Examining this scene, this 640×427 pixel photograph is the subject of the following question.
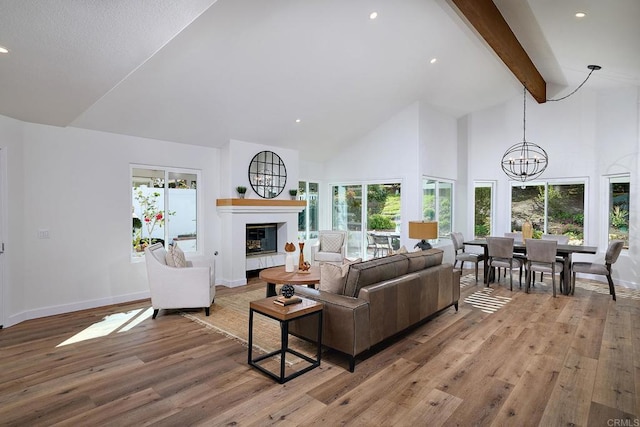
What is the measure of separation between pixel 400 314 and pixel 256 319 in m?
1.83

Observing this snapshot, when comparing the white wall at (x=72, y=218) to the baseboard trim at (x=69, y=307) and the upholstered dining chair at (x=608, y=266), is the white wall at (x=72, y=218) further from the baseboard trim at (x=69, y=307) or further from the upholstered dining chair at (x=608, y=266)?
the upholstered dining chair at (x=608, y=266)

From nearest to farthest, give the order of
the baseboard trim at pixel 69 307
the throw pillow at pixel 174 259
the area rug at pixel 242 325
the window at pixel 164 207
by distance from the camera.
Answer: the area rug at pixel 242 325, the baseboard trim at pixel 69 307, the throw pillow at pixel 174 259, the window at pixel 164 207

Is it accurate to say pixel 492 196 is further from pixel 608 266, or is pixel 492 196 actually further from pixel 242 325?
pixel 242 325

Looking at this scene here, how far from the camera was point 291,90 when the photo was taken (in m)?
5.41

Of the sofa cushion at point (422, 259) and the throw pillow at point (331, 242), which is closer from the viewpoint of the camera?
the sofa cushion at point (422, 259)

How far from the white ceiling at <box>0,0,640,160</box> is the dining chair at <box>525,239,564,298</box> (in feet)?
9.63

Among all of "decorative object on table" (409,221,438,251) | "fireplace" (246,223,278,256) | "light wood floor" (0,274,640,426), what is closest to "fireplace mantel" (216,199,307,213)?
"fireplace" (246,223,278,256)

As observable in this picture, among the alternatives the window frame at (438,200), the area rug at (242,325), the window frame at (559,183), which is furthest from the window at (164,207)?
the window frame at (559,183)

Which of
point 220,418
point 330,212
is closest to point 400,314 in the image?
point 220,418

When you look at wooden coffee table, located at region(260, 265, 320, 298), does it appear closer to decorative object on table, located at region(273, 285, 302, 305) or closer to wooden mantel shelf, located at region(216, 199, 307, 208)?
decorative object on table, located at region(273, 285, 302, 305)

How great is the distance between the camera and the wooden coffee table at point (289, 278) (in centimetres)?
430

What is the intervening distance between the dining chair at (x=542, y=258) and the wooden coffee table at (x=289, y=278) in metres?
3.69

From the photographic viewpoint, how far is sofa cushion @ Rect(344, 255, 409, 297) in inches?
129

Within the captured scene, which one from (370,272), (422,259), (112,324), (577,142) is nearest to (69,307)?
(112,324)
